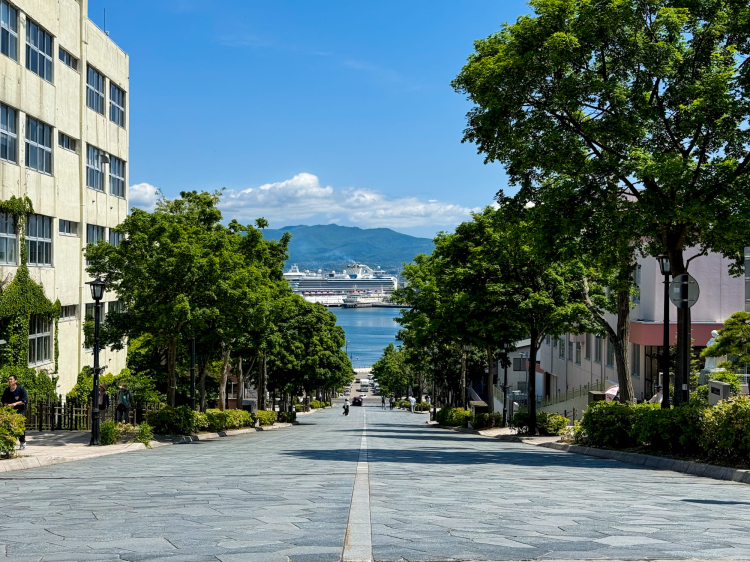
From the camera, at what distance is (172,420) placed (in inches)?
1119

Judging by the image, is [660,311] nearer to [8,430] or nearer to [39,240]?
[39,240]

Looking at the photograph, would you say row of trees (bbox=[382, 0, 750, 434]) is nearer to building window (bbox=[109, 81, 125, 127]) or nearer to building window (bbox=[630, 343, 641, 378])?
building window (bbox=[630, 343, 641, 378])

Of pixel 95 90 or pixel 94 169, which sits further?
pixel 95 90

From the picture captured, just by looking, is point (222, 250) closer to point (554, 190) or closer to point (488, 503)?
point (554, 190)

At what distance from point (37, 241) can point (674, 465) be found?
26.2 metres

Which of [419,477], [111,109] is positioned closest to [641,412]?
[419,477]

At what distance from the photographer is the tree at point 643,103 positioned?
1800 cm

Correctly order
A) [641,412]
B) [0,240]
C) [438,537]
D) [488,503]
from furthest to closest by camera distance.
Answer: [0,240]
[641,412]
[488,503]
[438,537]

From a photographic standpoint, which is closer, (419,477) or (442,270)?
(419,477)

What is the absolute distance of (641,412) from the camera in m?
18.8

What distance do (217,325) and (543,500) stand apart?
22338mm

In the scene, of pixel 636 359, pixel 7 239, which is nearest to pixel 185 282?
pixel 7 239

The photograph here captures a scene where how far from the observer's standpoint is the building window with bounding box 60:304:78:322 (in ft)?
120

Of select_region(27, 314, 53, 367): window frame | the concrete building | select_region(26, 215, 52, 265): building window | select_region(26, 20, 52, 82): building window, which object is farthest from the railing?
select_region(26, 20, 52, 82): building window
